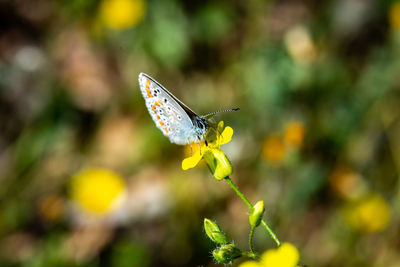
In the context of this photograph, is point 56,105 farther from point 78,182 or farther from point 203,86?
point 203,86

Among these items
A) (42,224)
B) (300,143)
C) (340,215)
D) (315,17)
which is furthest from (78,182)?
(315,17)

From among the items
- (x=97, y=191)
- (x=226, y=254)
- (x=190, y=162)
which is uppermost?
(x=97, y=191)

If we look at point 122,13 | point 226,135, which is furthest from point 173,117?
point 122,13

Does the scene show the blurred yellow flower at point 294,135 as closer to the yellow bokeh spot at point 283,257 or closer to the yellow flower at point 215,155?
the yellow flower at point 215,155

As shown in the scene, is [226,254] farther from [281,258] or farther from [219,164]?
[219,164]

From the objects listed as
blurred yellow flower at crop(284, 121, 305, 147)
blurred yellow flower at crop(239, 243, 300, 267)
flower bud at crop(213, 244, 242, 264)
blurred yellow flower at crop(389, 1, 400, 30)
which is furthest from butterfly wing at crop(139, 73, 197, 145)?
blurred yellow flower at crop(389, 1, 400, 30)

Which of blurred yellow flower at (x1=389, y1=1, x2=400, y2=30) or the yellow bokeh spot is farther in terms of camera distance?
blurred yellow flower at (x1=389, y1=1, x2=400, y2=30)

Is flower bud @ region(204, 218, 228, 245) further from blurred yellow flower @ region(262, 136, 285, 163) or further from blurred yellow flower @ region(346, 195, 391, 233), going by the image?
blurred yellow flower @ region(346, 195, 391, 233)

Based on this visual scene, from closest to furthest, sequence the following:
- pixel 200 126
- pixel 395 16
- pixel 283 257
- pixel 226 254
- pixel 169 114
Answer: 1. pixel 283 257
2. pixel 226 254
3. pixel 200 126
4. pixel 169 114
5. pixel 395 16
